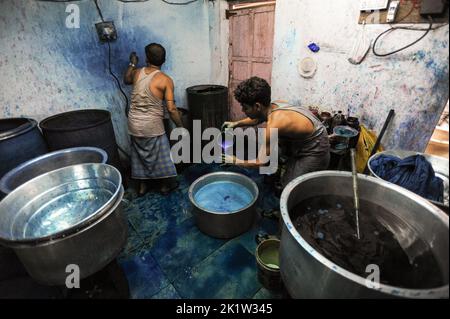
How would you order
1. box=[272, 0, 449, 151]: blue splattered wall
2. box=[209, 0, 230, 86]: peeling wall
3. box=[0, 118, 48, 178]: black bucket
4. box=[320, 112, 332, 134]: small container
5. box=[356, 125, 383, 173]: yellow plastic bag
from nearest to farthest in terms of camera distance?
box=[0, 118, 48, 178]: black bucket, box=[272, 0, 449, 151]: blue splattered wall, box=[356, 125, 383, 173]: yellow plastic bag, box=[320, 112, 332, 134]: small container, box=[209, 0, 230, 86]: peeling wall

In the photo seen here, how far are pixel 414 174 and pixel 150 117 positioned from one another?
3.26m

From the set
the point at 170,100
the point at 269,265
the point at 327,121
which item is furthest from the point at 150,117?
the point at 327,121

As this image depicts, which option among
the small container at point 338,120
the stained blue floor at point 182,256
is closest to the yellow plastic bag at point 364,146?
the small container at point 338,120

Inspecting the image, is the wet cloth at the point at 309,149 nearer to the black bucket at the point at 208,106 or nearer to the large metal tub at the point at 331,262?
the large metal tub at the point at 331,262

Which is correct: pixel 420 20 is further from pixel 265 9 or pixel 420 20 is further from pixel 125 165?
pixel 125 165

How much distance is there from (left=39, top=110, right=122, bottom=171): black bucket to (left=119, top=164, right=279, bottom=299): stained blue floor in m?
1.02

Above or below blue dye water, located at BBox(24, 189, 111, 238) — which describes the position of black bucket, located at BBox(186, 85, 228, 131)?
above

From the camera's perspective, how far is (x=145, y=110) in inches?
127

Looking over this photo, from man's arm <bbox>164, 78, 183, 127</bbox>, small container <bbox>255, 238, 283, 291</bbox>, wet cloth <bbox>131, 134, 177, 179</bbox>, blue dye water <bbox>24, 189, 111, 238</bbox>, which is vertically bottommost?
small container <bbox>255, 238, 283, 291</bbox>

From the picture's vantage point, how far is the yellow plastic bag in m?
3.28

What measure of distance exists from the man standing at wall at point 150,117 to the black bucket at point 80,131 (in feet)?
1.08

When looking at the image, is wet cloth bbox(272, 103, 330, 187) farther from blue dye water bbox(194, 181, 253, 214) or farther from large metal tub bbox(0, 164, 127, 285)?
large metal tub bbox(0, 164, 127, 285)

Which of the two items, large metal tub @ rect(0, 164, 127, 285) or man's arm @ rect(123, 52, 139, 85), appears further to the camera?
man's arm @ rect(123, 52, 139, 85)

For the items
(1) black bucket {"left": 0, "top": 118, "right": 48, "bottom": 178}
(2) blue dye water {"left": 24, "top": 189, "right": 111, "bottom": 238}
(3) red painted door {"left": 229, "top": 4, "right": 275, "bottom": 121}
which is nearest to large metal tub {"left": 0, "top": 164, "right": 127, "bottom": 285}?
(2) blue dye water {"left": 24, "top": 189, "right": 111, "bottom": 238}
